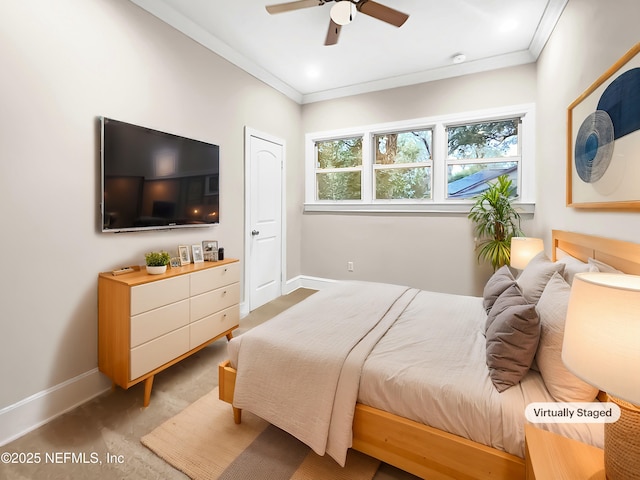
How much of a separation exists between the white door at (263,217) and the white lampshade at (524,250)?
2723 mm

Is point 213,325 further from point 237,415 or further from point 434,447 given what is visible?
point 434,447

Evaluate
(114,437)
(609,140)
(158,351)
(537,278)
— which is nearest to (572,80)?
(609,140)

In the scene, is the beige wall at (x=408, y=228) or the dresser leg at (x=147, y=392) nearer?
the dresser leg at (x=147, y=392)

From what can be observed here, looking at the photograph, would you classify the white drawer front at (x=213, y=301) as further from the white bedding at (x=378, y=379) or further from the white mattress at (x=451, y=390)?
the white mattress at (x=451, y=390)

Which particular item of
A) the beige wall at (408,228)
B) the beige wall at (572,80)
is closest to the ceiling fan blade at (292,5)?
the beige wall at (572,80)

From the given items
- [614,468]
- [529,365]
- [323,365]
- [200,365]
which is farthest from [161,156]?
[614,468]

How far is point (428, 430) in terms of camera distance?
1.27 metres

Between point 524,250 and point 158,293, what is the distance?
301 cm

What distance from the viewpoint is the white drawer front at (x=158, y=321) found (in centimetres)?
191

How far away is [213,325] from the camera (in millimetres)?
2535

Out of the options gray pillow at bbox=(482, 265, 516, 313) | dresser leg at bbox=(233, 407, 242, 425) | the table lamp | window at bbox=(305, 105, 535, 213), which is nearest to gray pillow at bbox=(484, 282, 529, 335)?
gray pillow at bbox=(482, 265, 516, 313)

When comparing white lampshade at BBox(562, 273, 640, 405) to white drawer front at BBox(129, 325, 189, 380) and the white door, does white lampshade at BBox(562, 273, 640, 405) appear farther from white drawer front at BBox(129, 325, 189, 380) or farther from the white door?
the white door

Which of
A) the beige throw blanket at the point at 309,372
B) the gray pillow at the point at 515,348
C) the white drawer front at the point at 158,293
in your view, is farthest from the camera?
the white drawer front at the point at 158,293

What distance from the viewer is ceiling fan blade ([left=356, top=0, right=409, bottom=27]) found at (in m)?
2.08
